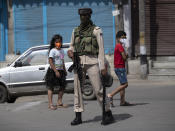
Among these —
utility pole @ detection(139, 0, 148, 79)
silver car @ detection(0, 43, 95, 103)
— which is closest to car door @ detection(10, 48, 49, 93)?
silver car @ detection(0, 43, 95, 103)

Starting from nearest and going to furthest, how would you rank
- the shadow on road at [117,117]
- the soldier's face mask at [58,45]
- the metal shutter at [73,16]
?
1. the shadow on road at [117,117]
2. the soldier's face mask at [58,45]
3. the metal shutter at [73,16]

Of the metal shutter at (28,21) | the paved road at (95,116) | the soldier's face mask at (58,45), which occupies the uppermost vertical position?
the metal shutter at (28,21)

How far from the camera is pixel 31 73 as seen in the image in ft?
37.3

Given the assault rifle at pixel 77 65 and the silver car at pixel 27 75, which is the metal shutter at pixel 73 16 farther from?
the assault rifle at pixel 77 65

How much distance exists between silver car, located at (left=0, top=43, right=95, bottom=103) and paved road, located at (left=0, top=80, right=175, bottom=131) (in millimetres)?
866

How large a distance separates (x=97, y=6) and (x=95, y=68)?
11242mm

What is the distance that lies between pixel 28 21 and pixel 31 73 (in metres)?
7.29

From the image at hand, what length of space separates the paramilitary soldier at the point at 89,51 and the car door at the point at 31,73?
4.22 metres

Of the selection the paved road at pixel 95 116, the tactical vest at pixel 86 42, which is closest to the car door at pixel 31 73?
the paved road at pixel 95 116

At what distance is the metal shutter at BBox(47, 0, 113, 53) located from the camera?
18.1 meters

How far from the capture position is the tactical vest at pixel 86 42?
7082 mm

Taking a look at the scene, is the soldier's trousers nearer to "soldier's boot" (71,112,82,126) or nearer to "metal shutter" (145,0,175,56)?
"soldier's boot" (71,112,82,126)

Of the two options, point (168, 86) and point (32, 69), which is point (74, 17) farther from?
point (32, 69)

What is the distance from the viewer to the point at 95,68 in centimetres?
714
